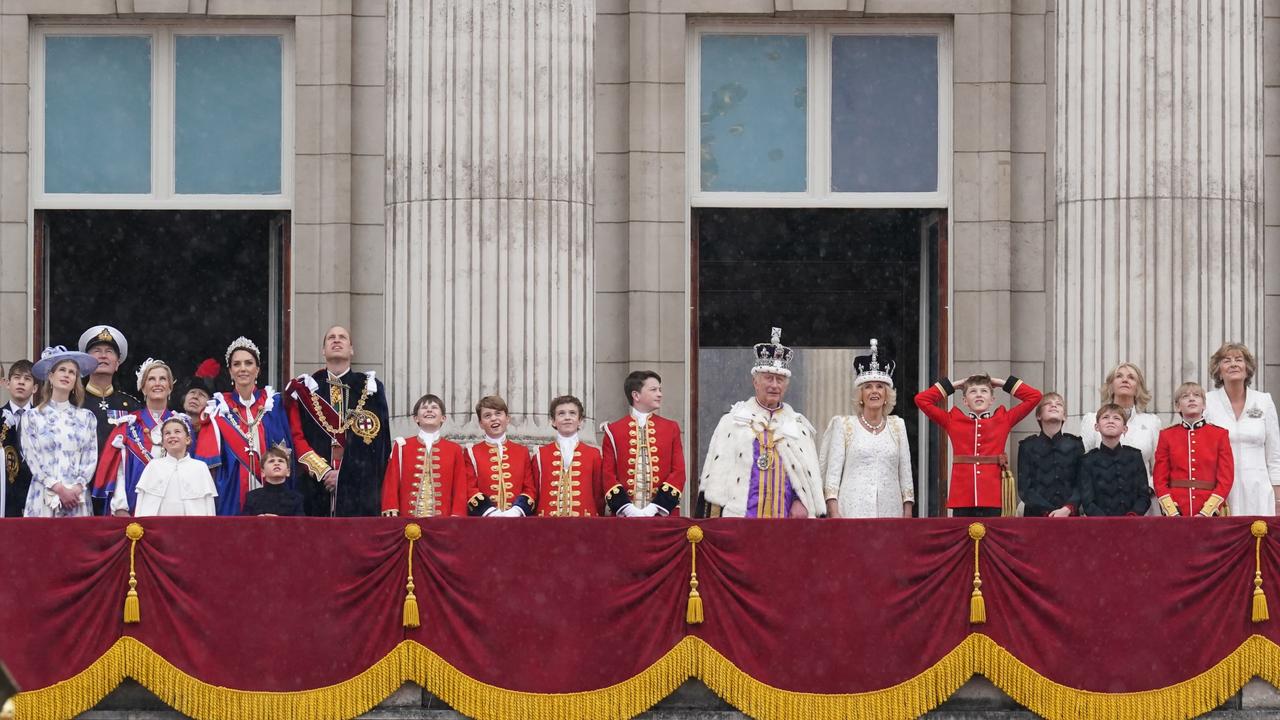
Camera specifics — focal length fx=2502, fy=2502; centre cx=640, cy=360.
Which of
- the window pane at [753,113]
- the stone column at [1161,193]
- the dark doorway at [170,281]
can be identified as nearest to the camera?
the stone column at [1161,193]

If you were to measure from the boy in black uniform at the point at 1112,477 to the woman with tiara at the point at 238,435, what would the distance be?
6079mm

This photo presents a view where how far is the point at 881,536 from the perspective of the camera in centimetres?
1734

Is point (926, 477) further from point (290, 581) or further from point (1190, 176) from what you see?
point (290, 581)

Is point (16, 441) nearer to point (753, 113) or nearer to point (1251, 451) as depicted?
point (753, 113)

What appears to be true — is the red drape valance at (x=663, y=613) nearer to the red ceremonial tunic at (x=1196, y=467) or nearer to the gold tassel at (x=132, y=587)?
the gold tassel at (x=132, y=587)

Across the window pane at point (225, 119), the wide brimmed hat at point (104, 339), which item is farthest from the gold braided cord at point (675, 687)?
the window pane at point (225, 119)

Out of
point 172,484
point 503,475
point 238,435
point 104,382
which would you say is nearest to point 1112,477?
point 503,475

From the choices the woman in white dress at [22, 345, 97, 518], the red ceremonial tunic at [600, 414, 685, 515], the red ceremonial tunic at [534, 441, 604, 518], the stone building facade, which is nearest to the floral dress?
the woman in white dress at [22, 345, 97, 518]

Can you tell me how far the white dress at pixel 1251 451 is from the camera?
62.7 feet

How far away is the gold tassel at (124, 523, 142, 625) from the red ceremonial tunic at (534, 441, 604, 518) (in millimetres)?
3196

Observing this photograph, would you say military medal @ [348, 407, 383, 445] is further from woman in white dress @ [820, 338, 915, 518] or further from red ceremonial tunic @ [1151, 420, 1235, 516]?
red ceremonial tunic @ [1151, 420, 1235, 516]

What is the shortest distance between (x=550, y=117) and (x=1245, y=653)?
299 inches

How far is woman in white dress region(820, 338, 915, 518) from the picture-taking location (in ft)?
62.8

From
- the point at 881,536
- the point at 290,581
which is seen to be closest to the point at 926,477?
the point at 881,536
